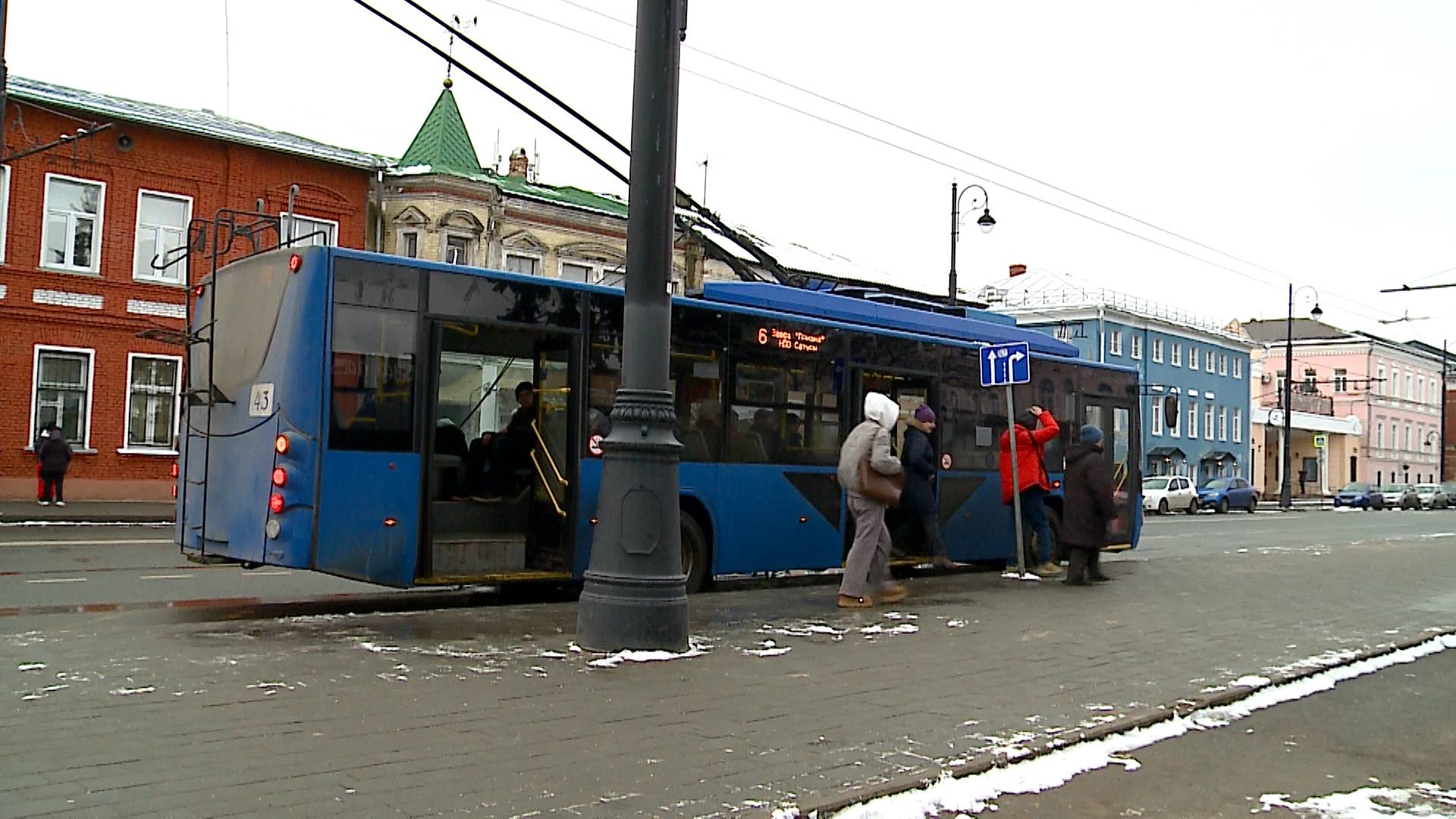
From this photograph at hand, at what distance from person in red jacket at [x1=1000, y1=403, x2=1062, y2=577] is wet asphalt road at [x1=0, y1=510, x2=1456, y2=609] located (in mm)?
4227

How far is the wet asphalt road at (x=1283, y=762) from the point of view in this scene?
5496mm

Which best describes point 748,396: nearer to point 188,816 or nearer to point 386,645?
point 386,645

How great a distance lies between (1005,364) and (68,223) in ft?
79.5

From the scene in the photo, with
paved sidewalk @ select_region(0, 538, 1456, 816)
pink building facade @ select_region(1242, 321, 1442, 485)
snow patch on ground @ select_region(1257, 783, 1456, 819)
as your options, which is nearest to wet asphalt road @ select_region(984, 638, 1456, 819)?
snow patch on ground @ select_region(1257, 783, 1456, 819)

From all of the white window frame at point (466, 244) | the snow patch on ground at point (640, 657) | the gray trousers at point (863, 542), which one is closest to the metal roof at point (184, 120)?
the white window frame at point (466, 244)

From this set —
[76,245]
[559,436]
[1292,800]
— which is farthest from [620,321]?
[76,245]

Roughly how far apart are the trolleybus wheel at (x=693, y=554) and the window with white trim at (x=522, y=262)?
25.9 m

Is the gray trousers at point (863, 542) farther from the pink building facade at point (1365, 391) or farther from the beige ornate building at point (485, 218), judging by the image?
the pink building facade at point (1365, 391)

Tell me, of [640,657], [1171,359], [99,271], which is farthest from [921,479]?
[1171,359]

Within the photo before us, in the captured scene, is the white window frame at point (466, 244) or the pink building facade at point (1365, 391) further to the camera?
the pink building facade at point (1365, 391)

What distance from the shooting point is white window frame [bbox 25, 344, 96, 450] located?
95.7 ft

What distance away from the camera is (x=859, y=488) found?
37.2ft

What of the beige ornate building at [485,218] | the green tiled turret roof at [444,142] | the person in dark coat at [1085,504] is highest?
the green tiled turret roof at [444,142]

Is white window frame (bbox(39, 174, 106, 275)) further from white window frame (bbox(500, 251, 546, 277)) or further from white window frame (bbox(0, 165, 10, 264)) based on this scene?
white window frame (bbox(500, 251, 546, 277))
